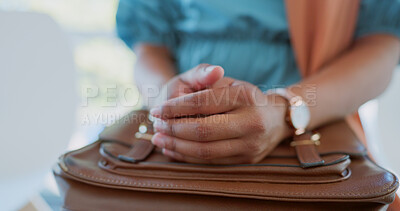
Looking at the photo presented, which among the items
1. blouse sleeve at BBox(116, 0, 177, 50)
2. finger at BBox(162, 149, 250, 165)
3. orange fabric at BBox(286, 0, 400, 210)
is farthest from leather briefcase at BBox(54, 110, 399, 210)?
blouse sleeve at BBox(116, 0, 177, 50)

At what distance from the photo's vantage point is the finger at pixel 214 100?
0.95 feet

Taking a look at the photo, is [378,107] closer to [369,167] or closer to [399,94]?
[399,94]

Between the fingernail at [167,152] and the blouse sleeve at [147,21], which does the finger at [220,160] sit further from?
the blouse sleeve at [147,21]

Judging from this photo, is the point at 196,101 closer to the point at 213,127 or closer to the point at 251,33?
the point at 213,127

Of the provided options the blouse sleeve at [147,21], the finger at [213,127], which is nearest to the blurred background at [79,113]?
the blouse sleeve at [147,21]

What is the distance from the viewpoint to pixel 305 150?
31cm

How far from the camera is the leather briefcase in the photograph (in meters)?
0.26

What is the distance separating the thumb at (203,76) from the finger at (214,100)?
0.04 ft

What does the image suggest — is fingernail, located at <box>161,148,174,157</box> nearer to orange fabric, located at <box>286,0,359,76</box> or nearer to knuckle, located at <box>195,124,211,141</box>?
knuckle, located at <box>195,124,211,141</box>

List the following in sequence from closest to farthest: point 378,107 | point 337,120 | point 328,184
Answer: point 328,184, point 337,120, point 378,107

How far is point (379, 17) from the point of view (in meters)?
0.44

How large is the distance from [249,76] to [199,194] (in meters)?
0.24

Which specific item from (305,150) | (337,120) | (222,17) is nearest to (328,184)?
(305,150)

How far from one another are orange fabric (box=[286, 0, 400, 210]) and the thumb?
0.21 metres
